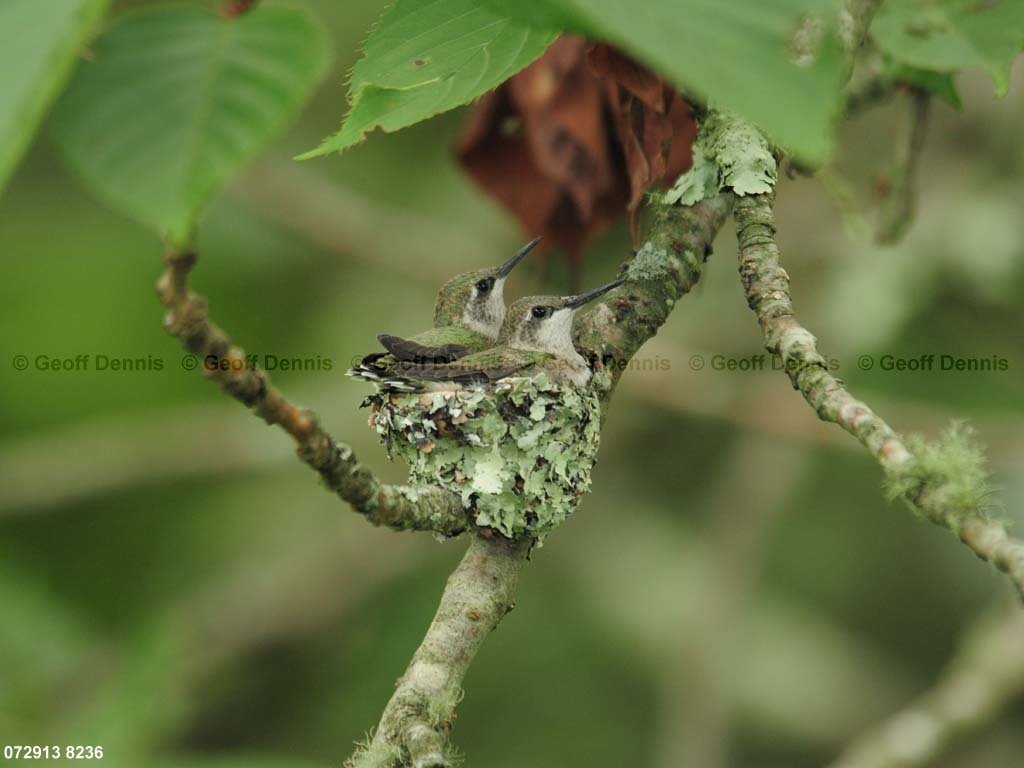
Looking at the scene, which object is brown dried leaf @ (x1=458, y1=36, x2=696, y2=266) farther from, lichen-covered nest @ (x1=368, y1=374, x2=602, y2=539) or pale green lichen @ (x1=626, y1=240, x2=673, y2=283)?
lichen-covered nest @ (x1=368, y1=374, x2=602, y2=539)

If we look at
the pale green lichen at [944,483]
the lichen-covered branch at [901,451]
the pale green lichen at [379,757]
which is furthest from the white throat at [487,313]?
the pale green lichen at [944,483]

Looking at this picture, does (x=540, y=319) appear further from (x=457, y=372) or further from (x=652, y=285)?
(x=652, y=285)

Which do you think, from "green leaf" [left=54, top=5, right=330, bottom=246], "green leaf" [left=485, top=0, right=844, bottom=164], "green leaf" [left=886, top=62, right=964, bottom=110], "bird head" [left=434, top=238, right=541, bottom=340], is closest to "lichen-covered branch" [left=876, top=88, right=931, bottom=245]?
"green leaf" [left=886, top=62, right=964, bottom=110]

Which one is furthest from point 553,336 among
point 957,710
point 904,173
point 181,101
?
point 181,101

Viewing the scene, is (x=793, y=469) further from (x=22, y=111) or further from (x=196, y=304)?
(x=22, y=111)

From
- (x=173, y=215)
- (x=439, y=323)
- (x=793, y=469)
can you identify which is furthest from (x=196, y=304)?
(x=793, y=469)

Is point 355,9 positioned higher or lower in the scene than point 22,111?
higher

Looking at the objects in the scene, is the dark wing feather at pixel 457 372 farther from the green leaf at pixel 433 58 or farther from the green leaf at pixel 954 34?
the green leaf at pixel 433 58
